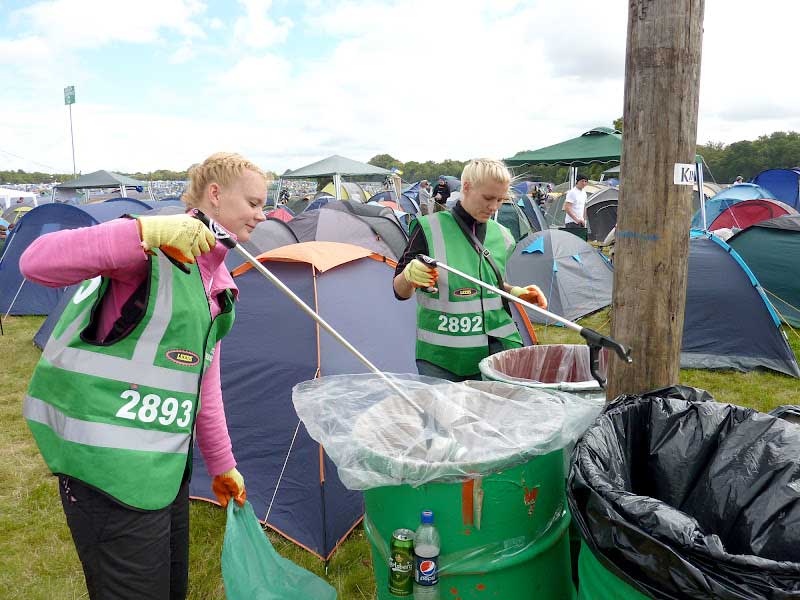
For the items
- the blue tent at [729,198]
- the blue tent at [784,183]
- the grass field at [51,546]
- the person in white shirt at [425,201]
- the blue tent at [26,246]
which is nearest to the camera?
the grass field at [51,546]

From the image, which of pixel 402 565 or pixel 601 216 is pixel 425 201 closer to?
pixel 601 216

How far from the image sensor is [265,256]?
362 centimetres

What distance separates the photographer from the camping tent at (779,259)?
21.1 feet

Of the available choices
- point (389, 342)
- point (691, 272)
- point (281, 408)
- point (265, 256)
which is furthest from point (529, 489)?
point (691, 272)

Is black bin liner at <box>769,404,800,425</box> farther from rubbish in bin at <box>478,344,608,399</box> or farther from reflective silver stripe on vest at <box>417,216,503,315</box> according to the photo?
reflective silver stripe on vest at <box>417,216,503,315</box>

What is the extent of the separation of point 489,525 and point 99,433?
97 cm

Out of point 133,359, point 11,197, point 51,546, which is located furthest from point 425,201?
point 11,197

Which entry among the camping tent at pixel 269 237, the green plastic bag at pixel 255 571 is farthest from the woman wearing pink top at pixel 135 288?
the camping tent at pixel 269 237

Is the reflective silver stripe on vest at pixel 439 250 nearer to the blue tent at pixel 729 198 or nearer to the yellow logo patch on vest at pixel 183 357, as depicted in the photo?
the yellow logo patch on vest at pixel 183 357

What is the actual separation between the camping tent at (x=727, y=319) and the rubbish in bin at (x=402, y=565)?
15.6ft

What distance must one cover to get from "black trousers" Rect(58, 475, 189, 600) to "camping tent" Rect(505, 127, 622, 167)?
12000 mm

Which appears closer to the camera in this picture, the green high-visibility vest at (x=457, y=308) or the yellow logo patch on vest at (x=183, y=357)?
the yellow logo patch on vest at (x=183, y=357)

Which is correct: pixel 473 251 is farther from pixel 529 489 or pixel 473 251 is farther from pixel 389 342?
pixel 389 342

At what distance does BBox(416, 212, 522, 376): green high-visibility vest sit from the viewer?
2.42 m
